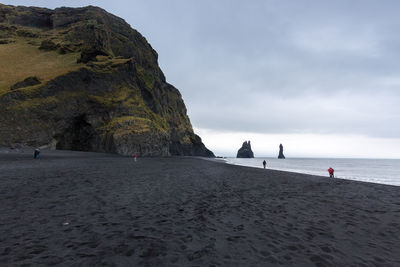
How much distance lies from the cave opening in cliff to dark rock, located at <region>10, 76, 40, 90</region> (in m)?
15.8

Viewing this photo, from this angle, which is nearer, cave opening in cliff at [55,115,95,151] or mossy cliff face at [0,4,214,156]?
mossy cliff face at [0,4,214,156]

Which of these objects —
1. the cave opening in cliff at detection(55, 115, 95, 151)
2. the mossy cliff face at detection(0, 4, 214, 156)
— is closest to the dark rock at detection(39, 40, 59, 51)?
the mossy cliff face at detection(0, 4, 214, 156)

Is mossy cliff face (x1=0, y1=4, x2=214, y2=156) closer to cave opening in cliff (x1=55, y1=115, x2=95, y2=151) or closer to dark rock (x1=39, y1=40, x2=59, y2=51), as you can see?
cave opening in cliff (x1=55, y1=115, x2=95, y2=151)

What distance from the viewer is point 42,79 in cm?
6122

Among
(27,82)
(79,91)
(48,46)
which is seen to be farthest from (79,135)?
(48,46)

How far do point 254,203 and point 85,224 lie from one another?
8.57 meters

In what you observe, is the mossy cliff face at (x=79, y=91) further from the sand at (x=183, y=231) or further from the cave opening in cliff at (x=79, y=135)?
the sand at (x=183, y=231)

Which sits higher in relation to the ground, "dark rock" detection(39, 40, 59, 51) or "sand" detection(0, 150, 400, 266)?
"dark rock" detection(39, 40, 59, 51)

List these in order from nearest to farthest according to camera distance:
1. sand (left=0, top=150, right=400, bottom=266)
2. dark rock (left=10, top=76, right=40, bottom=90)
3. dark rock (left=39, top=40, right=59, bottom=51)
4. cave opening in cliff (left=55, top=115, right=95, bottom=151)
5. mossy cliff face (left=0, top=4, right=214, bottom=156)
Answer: sand (left=0, top=150, right=400, bottom=266) < mossy cliff face (left=0, top=4, right=214, bottom=156) < dark rock (left=10, top=76, right=40, bottom=90) < cave opening in cliff (left=55, top=115, right=95, bottom=151) < dark rock (left=39, top=40, right=59, bottom=51)

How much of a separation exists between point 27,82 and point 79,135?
20490mm

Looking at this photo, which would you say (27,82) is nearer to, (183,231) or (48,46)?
(48,46)

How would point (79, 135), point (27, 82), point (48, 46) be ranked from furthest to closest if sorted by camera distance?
1. point (48, 46)
2. point (79, 135)
3. point (27, 82)

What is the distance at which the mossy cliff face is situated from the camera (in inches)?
2064

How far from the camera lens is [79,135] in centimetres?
6253
